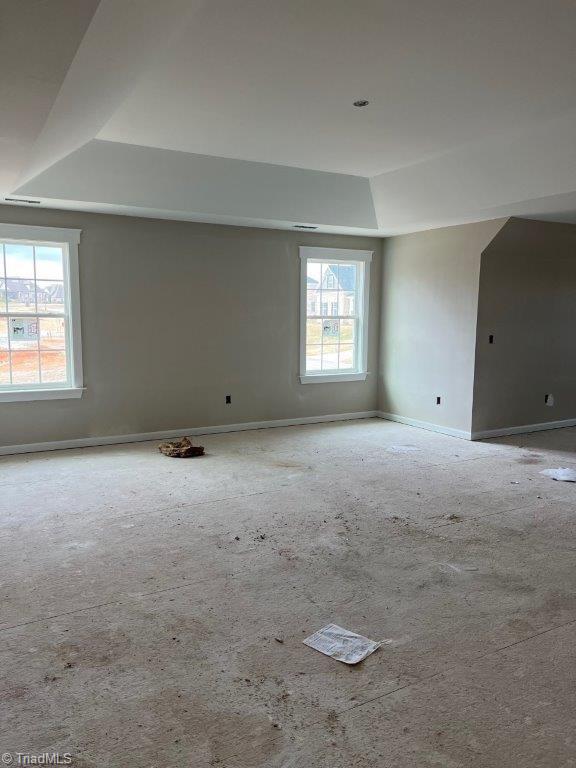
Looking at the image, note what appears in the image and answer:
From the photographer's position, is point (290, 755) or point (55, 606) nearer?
point (290, 755)

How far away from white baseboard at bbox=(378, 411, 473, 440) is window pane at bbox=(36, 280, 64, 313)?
4.27m

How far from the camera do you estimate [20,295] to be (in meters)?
5.57

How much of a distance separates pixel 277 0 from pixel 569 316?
Answer: 559 cm

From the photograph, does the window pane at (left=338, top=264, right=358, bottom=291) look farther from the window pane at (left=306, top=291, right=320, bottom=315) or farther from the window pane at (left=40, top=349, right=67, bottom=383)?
the window pane at (left=40, top=349, right=67, bottom=383)

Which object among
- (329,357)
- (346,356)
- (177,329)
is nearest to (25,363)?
(177,329)

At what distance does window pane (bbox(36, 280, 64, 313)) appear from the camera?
5656 millimetres

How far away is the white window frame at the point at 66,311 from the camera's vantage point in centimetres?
546

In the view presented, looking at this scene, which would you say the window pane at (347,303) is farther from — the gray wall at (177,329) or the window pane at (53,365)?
the window pane at (53,365)

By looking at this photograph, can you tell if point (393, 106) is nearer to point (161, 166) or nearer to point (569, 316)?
point (161, 166)

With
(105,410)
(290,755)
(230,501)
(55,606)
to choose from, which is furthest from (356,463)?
(290,755)

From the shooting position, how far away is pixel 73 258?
566 centimetres

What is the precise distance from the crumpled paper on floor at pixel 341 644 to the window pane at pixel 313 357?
4820mm

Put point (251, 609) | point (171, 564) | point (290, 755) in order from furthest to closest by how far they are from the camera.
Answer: point (171, 564) → point (251, 609) → point (290, 755)

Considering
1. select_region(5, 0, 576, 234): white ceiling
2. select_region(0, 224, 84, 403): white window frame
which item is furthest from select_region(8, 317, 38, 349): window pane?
select_region(5, 0, 576, 234): white ceiling
